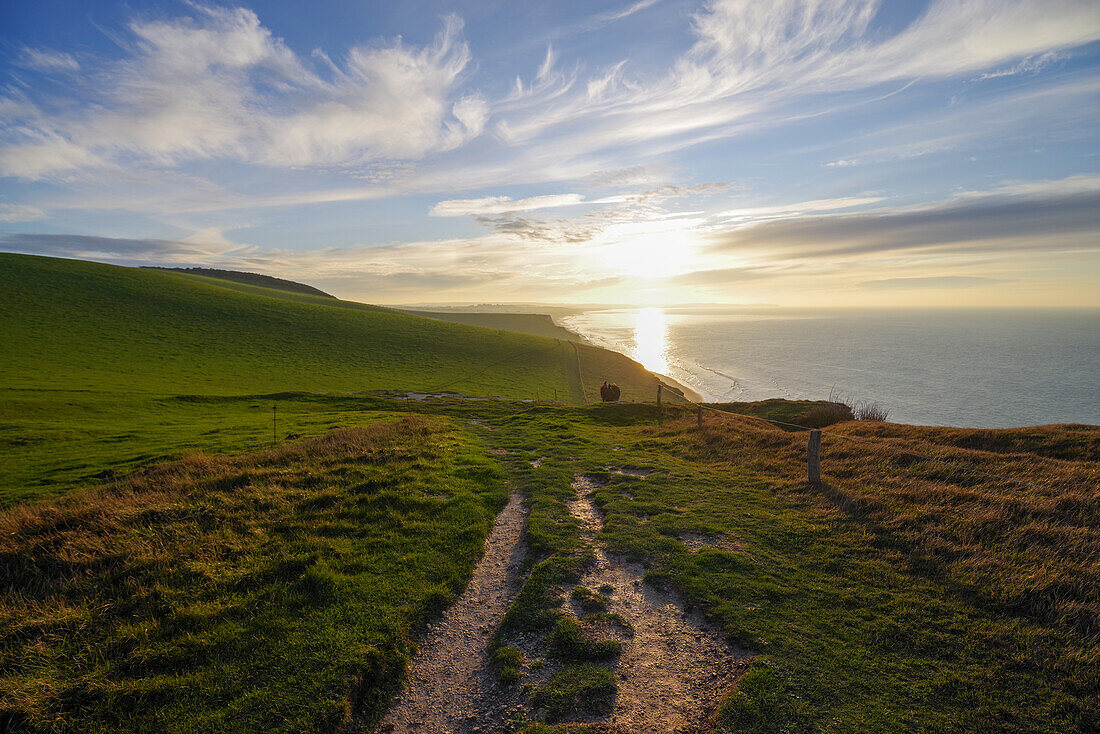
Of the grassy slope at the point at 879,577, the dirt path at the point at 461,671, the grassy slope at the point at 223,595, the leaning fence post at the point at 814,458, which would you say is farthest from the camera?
the leaning fence post at the point at 814,458

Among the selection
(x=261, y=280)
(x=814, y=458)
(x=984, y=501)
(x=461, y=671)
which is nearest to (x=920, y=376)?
(x=814, y=458)

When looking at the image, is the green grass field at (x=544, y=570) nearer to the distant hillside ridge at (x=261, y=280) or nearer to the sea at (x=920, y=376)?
the sea at (x=920, y=376)

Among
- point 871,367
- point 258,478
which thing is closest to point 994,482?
point 258,478

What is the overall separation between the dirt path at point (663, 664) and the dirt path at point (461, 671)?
1611 millimetres

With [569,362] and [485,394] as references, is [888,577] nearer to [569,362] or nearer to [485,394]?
[485,394]

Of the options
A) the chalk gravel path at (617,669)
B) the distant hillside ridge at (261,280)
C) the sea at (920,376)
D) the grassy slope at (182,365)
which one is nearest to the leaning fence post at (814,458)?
the chalk gravel path at (617,669)

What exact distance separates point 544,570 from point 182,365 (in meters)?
55.4

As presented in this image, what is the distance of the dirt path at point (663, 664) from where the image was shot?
5836mm

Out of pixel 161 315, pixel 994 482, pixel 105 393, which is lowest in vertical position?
pixel 105 393

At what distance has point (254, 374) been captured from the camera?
47.9 metres

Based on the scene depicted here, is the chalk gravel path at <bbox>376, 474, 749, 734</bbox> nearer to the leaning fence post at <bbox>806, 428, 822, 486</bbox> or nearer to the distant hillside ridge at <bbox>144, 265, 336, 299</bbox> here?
the leaning fence post at <bbox>806, 428, 822, 486</bbox>

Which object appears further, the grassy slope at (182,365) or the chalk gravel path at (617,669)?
the grassy slope at (182,365)

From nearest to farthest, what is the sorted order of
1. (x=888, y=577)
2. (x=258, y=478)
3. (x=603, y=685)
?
1. (x=603, y=685)
2. (x=888, y=577)
3. (x=258, y=478)

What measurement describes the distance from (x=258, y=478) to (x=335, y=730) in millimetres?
9543
